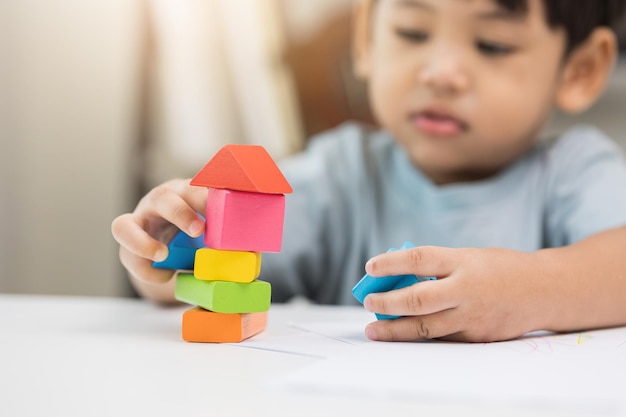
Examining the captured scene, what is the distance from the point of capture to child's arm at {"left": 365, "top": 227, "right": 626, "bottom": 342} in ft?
1.73

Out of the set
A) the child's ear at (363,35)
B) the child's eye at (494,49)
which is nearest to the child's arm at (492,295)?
the child's eye at (494,49)

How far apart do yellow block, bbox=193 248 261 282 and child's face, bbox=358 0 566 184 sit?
45cm

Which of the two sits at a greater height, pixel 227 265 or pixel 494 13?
pixel 494 13

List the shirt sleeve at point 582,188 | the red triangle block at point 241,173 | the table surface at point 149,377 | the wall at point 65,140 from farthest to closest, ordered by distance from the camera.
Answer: the wall at point 65,140
the shirt sleeve at point 582,188
the red triangle block at point 241,173
the table surface at point 149,377

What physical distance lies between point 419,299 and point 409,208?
497 millimetres

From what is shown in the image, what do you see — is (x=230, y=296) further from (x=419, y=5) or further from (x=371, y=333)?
(x=419, y=5)

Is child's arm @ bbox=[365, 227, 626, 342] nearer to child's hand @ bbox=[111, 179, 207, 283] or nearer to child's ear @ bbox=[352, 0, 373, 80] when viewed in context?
child's hand @ bbox=[111, 179, 207, 283]

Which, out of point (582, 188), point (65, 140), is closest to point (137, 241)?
point (582, 188)

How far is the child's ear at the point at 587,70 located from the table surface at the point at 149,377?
2.05 ft

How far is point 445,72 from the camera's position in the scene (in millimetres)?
861

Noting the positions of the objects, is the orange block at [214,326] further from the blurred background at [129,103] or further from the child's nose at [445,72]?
the blurred background at [129,103]

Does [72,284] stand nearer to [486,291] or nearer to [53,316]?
[53,316]

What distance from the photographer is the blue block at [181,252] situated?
60cm

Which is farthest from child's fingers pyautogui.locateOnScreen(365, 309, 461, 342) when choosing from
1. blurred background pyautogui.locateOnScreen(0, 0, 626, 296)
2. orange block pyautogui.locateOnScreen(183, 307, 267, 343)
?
blurred background pyautogui.locateOnScreen(0, 0, 626, 296)
